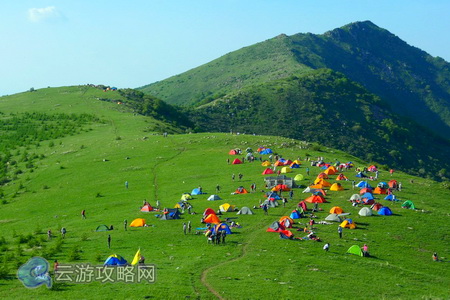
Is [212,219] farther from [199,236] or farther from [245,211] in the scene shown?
[245,211]

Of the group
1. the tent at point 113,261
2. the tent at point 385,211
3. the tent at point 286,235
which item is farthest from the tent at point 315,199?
the tent at point 113,261

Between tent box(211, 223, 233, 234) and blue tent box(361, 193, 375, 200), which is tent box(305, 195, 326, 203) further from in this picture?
tent box(211, 223, 233, 234)

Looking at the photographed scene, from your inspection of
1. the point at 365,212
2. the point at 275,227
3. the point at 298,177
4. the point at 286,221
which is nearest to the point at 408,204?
the point at 365,212

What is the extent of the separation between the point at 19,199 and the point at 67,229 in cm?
2994

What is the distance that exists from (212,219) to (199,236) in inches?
208

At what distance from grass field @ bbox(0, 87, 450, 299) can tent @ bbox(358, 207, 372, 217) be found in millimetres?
1447

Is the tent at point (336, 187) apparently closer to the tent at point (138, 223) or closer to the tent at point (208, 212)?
A: the tent at point (208, 212)

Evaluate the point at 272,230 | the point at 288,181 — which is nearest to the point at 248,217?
the point at 272,230

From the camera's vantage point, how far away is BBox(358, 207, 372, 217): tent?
207ft

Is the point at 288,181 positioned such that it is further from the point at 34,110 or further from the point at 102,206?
the point at 34,110

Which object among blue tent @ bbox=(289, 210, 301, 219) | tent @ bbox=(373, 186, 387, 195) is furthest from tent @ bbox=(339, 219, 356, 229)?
tent @ bbox=(373, 186, 387, 195)

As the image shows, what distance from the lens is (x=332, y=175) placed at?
8512 cm

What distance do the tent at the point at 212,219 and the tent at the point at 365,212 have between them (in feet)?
59.9

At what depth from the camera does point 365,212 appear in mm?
63188
